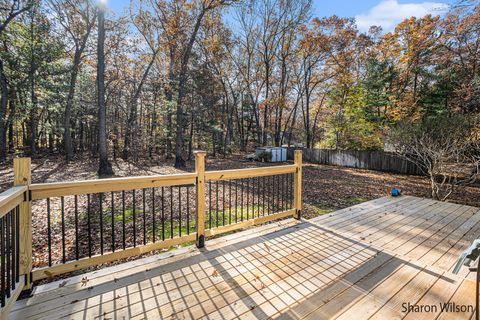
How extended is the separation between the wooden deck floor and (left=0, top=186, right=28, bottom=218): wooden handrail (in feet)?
2.76

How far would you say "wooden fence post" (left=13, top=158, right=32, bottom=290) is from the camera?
183cm

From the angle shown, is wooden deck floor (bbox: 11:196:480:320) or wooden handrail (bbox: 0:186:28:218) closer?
wooden handrail (bbox: 0:186:28:218)

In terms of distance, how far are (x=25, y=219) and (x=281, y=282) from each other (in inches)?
90.1

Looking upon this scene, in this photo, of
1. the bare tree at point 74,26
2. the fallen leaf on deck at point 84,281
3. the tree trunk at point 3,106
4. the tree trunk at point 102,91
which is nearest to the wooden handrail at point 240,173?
the fallen leaf on deck at point 84,281

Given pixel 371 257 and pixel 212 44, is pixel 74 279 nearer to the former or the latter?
pixel 371 257

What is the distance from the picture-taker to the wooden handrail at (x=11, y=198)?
1408mm

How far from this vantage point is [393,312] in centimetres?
181

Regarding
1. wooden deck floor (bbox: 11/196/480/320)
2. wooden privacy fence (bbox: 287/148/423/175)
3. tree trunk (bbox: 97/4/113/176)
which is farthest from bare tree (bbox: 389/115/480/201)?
tree trunk (bbox: 97/4/113/176)

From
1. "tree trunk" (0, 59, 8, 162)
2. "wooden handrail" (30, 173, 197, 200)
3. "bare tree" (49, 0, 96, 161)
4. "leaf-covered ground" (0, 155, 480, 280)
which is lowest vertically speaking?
"leaf-covered ground" (0, 155, 480, 280)

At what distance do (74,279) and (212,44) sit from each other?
50.0 ft

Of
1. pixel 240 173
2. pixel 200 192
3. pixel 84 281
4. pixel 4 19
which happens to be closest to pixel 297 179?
pixel 240 173

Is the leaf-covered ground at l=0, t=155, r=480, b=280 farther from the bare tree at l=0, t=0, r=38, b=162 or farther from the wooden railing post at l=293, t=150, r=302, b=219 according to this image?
the bare tree at l=0, t=0, r=38, b=162

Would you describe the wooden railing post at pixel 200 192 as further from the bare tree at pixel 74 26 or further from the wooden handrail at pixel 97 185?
the bare tree at pixel 74 26

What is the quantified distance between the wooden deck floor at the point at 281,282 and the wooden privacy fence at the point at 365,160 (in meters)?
8.70
